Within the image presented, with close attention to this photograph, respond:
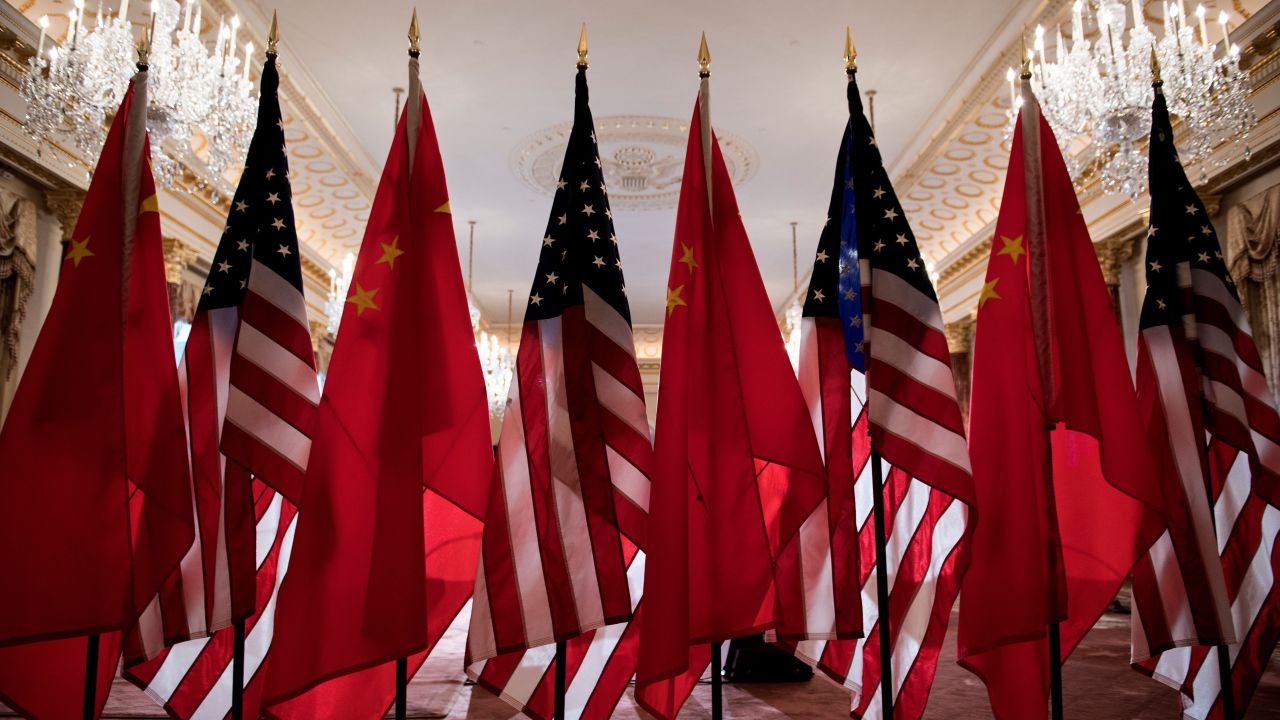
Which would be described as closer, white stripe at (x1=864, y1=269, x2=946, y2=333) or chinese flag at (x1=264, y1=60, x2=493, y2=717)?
chinese flag at (x1=264, y1=60, x2=493, y2=717)

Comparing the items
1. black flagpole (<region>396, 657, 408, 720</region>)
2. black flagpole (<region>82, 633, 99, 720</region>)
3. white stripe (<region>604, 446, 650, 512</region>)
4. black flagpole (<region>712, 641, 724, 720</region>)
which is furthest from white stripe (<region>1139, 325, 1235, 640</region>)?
black flagpole (<region>82, 633, 99, 720</region>)

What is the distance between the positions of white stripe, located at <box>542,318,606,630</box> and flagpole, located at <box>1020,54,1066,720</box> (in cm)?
122

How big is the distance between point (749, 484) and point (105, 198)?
6.20 ft

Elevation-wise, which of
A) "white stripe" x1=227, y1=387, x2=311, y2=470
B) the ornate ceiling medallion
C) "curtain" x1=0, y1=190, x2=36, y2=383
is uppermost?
the ornate ceiling medallion

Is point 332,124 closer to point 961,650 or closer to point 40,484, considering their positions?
point 40,484

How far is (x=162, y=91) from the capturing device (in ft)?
16.1

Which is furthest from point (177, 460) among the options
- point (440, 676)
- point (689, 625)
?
point (440, 676)

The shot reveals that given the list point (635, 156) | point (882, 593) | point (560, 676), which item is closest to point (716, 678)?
point (560, 676)

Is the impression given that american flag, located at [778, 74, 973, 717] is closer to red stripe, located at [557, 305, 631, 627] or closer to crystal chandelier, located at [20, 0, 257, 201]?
red stripe, located at [557, 305, 631, 627]

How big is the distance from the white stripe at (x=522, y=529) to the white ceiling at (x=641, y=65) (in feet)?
15.6

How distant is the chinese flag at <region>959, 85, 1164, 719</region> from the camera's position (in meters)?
2.22

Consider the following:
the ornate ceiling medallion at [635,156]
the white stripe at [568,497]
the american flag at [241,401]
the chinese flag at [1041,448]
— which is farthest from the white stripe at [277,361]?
the ornate ceiling medallion at [635,156]

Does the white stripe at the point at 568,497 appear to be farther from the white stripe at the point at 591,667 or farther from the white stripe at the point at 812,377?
the white stripe at the point at 812,377

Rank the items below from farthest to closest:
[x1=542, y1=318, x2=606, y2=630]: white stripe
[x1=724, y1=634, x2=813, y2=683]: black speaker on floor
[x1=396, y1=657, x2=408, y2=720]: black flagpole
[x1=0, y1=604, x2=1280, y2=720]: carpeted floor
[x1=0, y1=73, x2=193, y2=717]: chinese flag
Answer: [x1=724, y1=634, x2=813, y2=683]: black speaker on floor
[x1=0, y1=604, x2=1280, y2=720]: carpeted floor
[x1=542, y1=318, x2=606, y2=630]: white stripe
[x1=396, y1=657, x2=408, y2=720]: black flagpole
[x1=0, y1=73, x2=193, y2=717]: chinese flag
